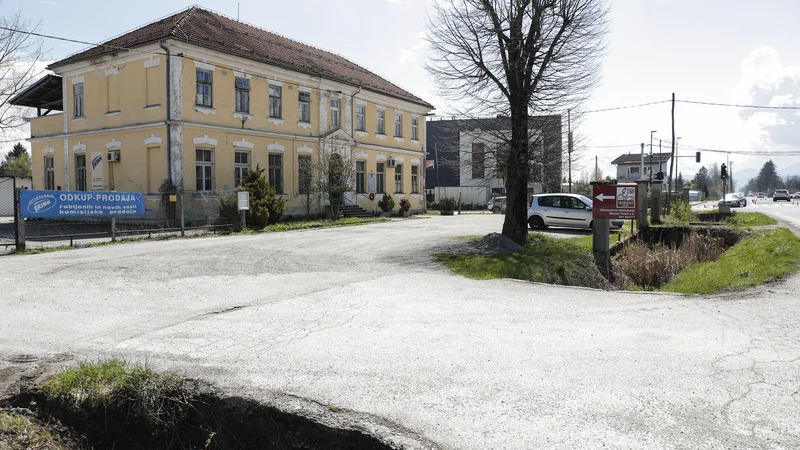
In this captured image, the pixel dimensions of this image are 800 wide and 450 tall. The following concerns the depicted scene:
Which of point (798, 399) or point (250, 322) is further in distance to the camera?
point (250, 322)

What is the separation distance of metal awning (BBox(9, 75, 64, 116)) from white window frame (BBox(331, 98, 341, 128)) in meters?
14.2

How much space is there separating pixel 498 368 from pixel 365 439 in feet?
5.62

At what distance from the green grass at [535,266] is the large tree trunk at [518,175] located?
5.72 feet

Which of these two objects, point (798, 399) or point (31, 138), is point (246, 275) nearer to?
point (798, 399)

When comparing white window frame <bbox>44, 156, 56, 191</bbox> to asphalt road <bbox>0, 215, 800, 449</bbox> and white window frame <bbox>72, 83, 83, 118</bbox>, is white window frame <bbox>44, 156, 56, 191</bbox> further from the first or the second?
asphalt road <bbox>0, 215, 800, 449</bbox>

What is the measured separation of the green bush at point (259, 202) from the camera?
22.7 metres

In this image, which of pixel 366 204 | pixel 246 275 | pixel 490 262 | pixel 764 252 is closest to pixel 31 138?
pixel 366 204

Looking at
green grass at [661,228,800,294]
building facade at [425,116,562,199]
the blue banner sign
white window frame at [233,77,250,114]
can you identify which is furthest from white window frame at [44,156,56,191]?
green grass at [661,228,800,294]

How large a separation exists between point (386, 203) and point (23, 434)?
102 feet

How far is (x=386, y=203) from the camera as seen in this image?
115ft

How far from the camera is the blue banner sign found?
15.2 meters

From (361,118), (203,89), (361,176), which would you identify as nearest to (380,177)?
(361,176)

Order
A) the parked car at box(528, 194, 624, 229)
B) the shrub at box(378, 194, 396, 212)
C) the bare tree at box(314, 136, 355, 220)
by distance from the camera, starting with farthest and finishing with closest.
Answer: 1. the shrub at box(378, 194, 396, 212)
2. the bare tree at box(314, 136, 355, 220)
3. the parked car at box(528, 194, 624, 229)

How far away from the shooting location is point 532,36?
16.5 metres
